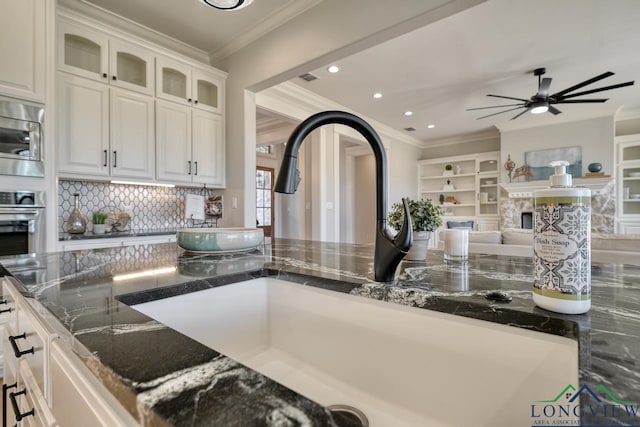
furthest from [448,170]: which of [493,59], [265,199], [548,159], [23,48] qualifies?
[23,48]

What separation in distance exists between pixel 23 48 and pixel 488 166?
7376 millimetres

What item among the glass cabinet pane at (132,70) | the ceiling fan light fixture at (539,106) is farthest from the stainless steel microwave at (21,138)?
the ceiling fan light fixture at (539,106)

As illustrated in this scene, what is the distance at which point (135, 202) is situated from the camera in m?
3.06

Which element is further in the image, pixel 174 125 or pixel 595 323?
pixel 174 125

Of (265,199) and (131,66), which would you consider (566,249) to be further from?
(265,199)

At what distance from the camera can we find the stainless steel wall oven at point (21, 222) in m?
1.90

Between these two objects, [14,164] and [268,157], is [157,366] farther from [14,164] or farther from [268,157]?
[268,157]

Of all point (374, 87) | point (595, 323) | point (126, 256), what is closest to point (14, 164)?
point (126, 256)

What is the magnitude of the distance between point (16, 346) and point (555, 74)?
5124 millimetres

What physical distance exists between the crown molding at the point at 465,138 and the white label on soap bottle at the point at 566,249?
6.78m

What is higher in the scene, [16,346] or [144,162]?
[144,162]

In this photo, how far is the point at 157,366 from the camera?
351mm

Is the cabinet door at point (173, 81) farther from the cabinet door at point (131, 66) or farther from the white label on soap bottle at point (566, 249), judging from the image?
the white label on soap bottle at point (566, 249)

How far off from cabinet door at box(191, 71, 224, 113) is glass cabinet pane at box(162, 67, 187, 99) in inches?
5.6
